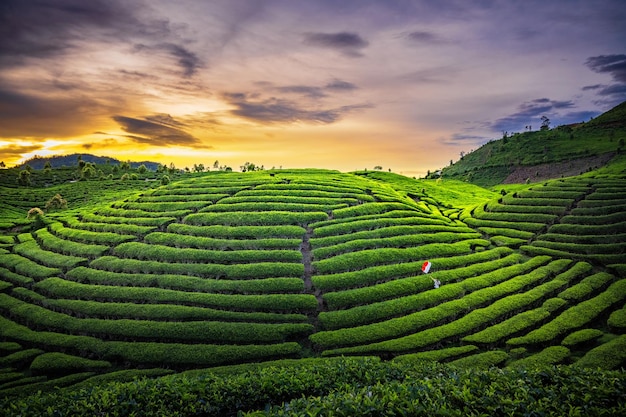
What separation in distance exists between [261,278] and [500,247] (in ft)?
88.8

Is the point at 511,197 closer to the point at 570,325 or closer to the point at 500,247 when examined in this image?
the point at 500,247

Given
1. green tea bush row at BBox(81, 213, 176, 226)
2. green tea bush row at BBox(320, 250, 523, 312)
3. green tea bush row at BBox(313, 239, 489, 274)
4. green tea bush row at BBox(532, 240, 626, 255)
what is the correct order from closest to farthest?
green tea bush row at BBox(320, 250, 523, 312) < green tea bush row at BBox(313, 239, 489, 274) < green tea bush row at BBox(532, 240, 626, 255) < green tea bush row at BBox(81, 213, 176, 226)

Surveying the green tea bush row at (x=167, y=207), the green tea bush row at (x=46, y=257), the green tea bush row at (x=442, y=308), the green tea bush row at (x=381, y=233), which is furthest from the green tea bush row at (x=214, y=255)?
the green tea bush row at (x=442, y=308)

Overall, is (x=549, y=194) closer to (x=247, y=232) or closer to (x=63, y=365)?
(x=247, y=232)

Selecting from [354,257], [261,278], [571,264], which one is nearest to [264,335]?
[261,278]

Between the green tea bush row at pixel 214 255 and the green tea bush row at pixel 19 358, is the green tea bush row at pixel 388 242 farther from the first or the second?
the green tea bush row at pixel 19 358

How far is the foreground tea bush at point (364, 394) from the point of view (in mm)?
9117

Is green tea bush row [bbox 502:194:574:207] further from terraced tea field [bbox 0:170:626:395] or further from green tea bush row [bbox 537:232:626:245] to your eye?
green tea bush row [bbox 537:232:626:245]

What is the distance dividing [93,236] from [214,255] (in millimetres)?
18088

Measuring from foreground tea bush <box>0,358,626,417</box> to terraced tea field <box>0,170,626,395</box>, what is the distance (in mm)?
6995

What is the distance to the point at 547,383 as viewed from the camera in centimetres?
1105

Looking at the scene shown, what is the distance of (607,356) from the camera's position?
20.3 m

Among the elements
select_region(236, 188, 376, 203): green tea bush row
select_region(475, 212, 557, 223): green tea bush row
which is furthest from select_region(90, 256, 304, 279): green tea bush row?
select_region(475, 212, 557, 223): green tea bush row

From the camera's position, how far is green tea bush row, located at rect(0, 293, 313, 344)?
23500 millimetres
